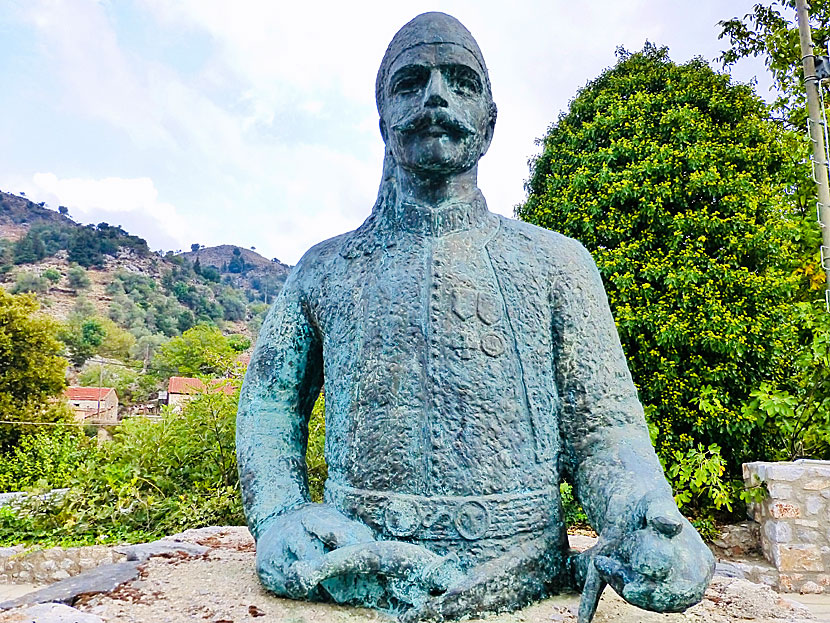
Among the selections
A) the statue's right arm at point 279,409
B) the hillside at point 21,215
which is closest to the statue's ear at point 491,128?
the statue's right arm at point 279,409

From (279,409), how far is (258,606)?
0.60 m

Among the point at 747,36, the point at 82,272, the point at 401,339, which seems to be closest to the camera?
the point at 401,339

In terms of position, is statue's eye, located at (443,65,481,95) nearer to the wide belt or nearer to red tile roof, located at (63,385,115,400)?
the wide belt

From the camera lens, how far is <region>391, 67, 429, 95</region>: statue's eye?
76.8 inches

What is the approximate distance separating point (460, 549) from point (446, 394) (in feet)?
1.36

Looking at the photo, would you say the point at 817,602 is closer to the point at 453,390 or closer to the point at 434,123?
the point at 453,390

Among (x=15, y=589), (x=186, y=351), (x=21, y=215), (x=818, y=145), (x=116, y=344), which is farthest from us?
(x=21, y=215)

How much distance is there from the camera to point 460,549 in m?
1.77

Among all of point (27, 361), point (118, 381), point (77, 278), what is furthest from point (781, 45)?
point (77, 278)

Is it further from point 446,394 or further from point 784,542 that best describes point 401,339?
point 784,542

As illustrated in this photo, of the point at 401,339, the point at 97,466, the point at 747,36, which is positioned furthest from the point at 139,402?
the point at 401,339

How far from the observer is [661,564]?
141cm

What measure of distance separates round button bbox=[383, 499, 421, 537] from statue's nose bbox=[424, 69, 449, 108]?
43.9 inches

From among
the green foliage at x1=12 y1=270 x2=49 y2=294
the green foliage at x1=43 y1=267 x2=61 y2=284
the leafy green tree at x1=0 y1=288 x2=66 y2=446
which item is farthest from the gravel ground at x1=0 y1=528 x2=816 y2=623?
the green foliage at x1=43 y1=267 x2=61 y2=284
